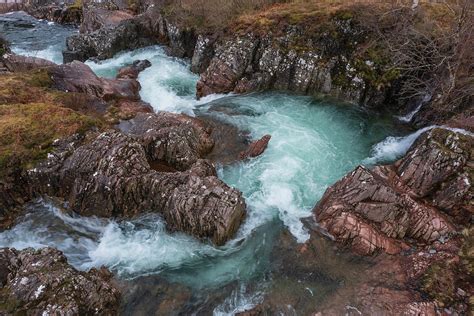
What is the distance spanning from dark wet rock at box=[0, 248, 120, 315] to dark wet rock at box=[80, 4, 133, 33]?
23.7 m

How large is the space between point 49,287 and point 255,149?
1031 centimetres

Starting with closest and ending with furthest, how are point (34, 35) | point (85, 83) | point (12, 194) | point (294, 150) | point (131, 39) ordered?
point (12, 194)
point (294, 150)
point (85, 83)
point (131, 39)
point (34, 35)

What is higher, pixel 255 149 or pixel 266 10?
pixel 266 10

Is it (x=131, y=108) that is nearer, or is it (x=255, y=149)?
(x=255, y=149)

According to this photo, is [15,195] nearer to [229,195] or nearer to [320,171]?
[229,195]

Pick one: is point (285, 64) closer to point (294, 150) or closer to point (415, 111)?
point (294, 150)

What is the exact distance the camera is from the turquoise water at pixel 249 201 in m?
12.3

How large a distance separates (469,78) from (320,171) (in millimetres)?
8626

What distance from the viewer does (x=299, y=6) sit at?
24.7 m

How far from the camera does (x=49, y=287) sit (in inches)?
402

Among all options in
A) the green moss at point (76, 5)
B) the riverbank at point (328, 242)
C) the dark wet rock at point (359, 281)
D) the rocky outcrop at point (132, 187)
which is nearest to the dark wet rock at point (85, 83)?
the rocky outcrop at point (132, 187)

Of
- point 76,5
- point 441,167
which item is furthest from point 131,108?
point 76,5

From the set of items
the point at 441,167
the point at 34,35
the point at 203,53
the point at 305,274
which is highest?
the point at 441,167

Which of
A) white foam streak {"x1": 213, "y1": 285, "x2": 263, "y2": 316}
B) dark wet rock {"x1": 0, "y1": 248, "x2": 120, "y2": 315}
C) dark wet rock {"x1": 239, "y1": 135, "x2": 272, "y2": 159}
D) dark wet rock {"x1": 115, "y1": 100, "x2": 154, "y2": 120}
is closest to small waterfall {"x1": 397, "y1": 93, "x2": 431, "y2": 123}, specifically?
dark wet rock {"x1": 239, "y1": 135, "x2": 272, "y2": 159}
